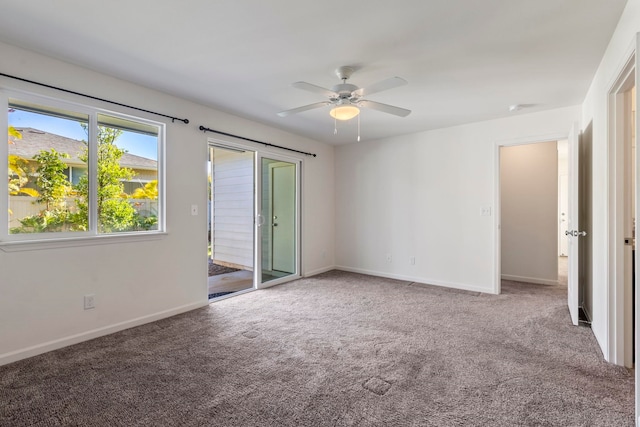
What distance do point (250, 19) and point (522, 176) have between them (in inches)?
187

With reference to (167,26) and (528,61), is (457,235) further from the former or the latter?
(167,26)

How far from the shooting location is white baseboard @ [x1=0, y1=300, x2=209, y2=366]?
8.00 feet

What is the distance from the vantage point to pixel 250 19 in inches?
81.2

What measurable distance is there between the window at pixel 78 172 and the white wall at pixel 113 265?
142 mm

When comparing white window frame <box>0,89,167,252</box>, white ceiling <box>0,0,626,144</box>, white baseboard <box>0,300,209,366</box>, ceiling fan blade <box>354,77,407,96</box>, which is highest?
white ceiling <box>0,0,626,144</box>

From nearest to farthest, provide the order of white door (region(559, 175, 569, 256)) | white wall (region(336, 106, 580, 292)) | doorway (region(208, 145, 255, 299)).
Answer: white wall (region(336, 106, 580, 292)) < doorway (region(208, 145, 255, 299)) < white door (region(559, 175, 569, 256))

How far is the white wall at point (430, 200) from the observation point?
14.2 feet

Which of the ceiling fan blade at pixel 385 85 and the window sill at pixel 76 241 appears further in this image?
the window sill at pixel 76 241

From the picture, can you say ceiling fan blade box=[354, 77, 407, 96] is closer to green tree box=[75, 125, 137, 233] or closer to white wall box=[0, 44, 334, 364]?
white wall box=[0, 44, 334, 364]

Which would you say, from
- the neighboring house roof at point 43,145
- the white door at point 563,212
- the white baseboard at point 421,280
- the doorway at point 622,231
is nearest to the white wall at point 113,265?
the neighboring house roof at point 43,145

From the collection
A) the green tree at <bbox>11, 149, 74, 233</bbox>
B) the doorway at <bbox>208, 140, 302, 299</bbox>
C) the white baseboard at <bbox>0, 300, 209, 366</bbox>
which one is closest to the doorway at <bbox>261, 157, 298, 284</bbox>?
the doorway at <bbox>208, 140, 302, 299</bbox>

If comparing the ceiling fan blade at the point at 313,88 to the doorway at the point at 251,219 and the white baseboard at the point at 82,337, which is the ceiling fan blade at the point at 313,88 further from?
the white baseboard at the point at 82,337

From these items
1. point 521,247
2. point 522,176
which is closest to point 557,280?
point 521,247

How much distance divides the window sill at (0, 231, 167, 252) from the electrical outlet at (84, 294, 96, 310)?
0.46m
